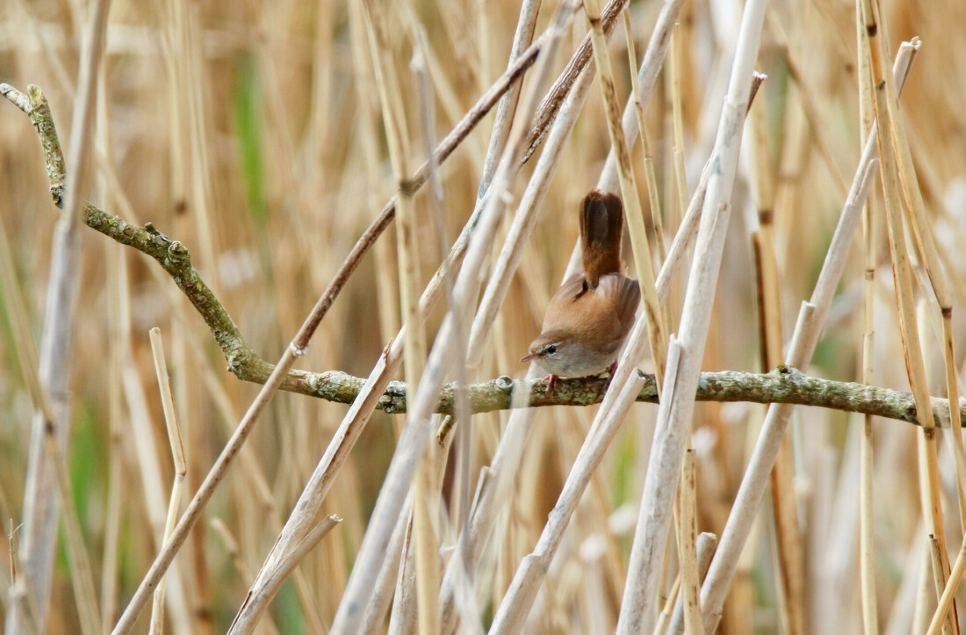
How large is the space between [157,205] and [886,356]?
2144mm

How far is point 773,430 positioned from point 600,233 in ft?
1.88

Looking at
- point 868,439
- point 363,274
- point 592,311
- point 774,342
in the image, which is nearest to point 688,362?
point 868,439

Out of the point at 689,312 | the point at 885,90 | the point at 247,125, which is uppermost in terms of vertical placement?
the point at 247,125

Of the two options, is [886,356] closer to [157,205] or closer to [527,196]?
[527,196]

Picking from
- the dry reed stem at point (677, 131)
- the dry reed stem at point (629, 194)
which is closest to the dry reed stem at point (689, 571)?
the dry reed stem at point (629, 194)

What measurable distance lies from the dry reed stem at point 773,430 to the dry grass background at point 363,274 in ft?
0.95

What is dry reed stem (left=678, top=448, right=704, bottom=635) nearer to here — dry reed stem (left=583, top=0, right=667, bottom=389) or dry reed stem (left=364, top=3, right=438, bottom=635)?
dry reed stem (left=583, top=0, right=667, bottom=389)

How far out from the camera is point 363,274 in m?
2.97

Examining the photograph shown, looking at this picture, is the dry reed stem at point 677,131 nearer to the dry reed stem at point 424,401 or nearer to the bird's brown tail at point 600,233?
the bird's brown tail at point 600,233

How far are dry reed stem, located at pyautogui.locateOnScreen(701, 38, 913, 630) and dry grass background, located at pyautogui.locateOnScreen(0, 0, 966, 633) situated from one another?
29 cm

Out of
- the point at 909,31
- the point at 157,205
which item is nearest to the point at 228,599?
the point at 157,205

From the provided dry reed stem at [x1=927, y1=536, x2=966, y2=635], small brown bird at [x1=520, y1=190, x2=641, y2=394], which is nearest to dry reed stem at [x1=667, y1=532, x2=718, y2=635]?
dry reed stem at [x1=927, y1=536, x2=966, y2=635]

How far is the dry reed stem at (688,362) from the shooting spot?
Answer: 0.91m

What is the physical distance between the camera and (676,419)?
0.91m
